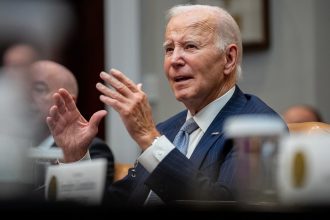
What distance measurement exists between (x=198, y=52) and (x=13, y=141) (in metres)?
0.84

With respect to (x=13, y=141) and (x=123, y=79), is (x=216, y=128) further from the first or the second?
(x=13, y=141)

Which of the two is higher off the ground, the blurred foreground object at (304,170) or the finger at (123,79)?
the blurred foreground object at (304,170)

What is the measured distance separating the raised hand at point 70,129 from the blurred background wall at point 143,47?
226 cm

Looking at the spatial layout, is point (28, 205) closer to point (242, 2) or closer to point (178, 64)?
point (178, 64)

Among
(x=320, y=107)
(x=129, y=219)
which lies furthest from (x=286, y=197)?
(x=320, y=107)

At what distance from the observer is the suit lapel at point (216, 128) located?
227 cm

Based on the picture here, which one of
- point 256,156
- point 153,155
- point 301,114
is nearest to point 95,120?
point 153,155

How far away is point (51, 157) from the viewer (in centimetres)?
218

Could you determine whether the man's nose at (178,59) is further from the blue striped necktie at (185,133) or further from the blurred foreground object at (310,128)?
the blurred foreground object at (310,128)

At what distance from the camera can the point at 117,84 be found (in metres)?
2.00

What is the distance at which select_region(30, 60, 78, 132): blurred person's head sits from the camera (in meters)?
2.91

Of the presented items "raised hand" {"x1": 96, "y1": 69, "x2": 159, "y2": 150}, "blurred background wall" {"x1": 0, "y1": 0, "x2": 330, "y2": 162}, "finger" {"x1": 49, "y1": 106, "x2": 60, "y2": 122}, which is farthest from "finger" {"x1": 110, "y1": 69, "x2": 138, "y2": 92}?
"blurred background wall" {"x1": 0, "y1": 0, "x2": 330, "y2": 162}

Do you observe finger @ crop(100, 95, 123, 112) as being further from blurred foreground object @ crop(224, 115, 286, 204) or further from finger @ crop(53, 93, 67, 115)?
blurred foreground object @ crop(224, 115, 286, 204)

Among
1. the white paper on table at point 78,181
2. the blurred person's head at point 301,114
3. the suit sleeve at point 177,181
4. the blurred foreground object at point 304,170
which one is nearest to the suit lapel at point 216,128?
the suit sleeve at point 177,181
